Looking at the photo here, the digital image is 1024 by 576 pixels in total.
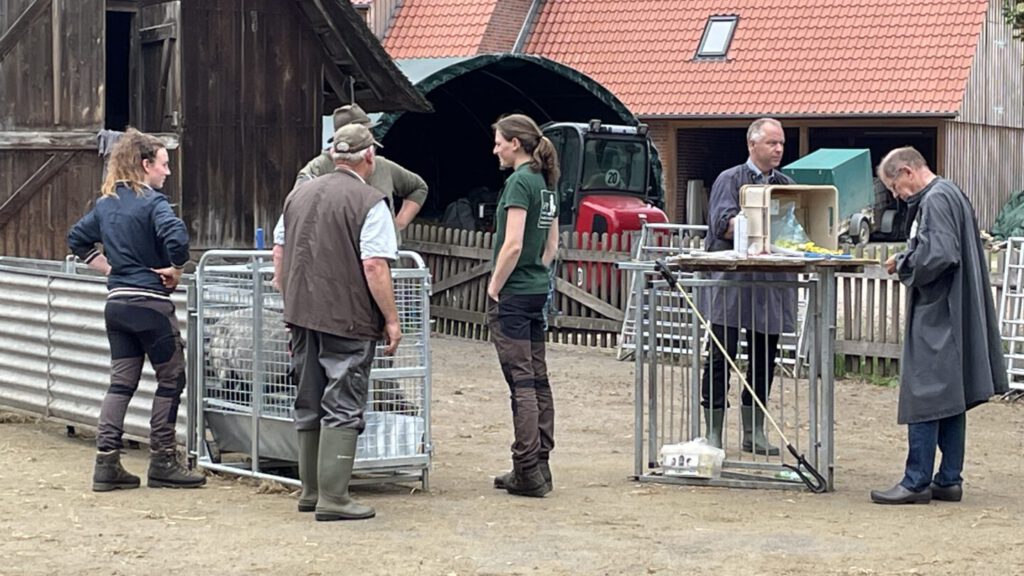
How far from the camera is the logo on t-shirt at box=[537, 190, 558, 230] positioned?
9.23 metres

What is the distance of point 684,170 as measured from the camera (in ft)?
Result: 124

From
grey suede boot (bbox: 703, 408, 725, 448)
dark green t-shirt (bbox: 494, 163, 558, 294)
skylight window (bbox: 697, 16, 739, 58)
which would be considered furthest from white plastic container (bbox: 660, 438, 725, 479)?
skylight window (bbox: 697, 16, 739, 58)

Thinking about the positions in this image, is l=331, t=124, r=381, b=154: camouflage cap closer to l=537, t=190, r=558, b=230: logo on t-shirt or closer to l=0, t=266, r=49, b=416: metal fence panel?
l=537, t=190, r=558, b=230: logo on t-shirt

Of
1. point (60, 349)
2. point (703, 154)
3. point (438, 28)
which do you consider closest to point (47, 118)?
point (60, 349)

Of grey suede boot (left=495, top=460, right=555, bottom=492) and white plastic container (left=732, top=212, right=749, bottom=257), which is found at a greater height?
white plastic container (left=732, top=212, right=749, bottom=257)

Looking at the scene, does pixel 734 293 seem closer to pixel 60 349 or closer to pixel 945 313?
pixel 945 313

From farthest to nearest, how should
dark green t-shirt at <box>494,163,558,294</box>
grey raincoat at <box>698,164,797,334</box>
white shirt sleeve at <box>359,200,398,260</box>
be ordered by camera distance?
1. grey raincoat at <box>698,164,797,334</box>
2. dark green t-shirt at <box>494,163,558,294</box>
3. white shirt sleeve at <box>359,200,398,260</box>

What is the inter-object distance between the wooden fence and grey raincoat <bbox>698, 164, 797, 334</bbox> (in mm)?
5010

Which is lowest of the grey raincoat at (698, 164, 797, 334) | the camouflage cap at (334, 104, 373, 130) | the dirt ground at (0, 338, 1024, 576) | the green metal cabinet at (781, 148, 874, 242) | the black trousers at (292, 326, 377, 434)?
the dirt ground at (0, 338, 1024, 576)

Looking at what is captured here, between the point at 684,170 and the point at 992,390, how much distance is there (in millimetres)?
28873

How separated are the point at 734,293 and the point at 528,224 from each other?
1.64 metres

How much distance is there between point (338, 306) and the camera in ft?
27.4

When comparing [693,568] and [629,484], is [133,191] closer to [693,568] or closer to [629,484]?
[629,484]

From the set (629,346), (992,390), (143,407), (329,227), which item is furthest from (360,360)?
(629,346)
